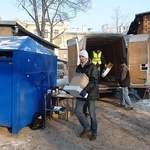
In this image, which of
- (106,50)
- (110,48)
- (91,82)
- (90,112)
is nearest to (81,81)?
(91,82)

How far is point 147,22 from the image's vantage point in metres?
12.3

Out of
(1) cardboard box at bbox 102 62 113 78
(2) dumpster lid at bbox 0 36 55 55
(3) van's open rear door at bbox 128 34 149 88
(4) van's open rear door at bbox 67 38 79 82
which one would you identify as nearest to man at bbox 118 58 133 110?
(3) van's open rear door at bbox 128 34 149 88

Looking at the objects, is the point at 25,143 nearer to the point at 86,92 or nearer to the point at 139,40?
the point at 86,92

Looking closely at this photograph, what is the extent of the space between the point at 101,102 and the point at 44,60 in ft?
13.1

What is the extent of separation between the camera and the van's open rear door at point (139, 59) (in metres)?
9.17

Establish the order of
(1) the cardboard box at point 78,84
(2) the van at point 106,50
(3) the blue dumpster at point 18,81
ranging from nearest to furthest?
(1) the cardboard box at point 78,84, (3) the blue dumpster at point 18,81, (2) the van at point 106,50

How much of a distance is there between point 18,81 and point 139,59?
578cm

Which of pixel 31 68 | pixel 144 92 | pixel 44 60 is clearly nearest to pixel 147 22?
pixel 144 92

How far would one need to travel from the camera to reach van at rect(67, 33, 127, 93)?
8.98 metres

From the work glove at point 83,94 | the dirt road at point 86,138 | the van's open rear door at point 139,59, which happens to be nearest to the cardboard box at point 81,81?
the work glove at point 83,94

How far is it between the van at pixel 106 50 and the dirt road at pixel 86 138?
284 centimetres

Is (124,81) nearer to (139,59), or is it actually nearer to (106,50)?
(139,59)

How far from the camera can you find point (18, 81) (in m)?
5.08

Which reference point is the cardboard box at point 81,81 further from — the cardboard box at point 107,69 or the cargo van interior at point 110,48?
the cardboard box at point 107,69
